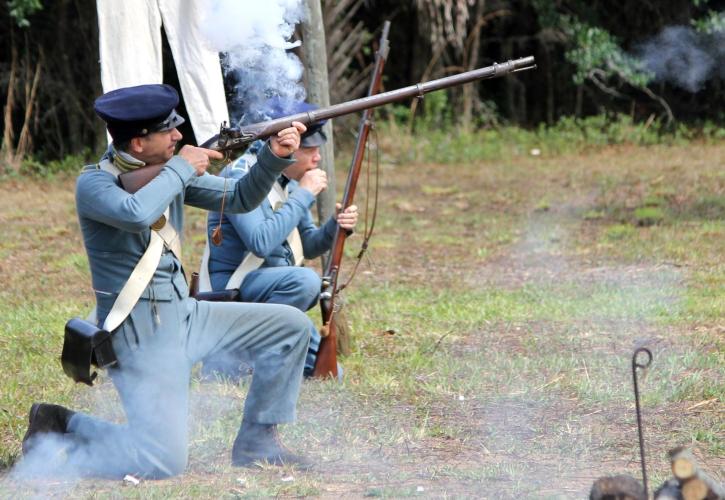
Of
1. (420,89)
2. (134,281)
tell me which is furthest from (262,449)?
(420,89)

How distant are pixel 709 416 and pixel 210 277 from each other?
2830mm

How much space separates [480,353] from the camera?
274 inches

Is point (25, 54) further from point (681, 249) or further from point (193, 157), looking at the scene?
point (193, 157)

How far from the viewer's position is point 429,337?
7.40 metres

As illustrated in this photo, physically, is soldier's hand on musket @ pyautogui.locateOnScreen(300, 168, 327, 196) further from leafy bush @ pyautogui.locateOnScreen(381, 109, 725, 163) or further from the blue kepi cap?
leafy bush @ pyautogui.locateOnScreen(381, 109, 725, 163)

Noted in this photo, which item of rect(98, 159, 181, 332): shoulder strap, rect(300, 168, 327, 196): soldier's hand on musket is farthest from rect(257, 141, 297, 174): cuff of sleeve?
rect(300, 168, 327, 196): soldier's hand on musket

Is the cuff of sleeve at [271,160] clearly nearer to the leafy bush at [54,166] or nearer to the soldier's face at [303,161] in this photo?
the soldier's face at [303,161]

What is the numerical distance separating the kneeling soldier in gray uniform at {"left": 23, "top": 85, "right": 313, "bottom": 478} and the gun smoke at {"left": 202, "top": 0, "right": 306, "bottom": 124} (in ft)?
3.16

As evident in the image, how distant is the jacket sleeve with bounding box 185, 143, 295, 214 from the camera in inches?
203

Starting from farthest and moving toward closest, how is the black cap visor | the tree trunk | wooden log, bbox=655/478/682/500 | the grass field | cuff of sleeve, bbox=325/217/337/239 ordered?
1. the tree trunk
2. cuff of sleeve, bbox=325/217/337/239
3. the black cap visor
4. the grass field
5. wooden log, bbox=655/478/682/500

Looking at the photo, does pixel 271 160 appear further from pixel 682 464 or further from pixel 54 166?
pixel 54 166

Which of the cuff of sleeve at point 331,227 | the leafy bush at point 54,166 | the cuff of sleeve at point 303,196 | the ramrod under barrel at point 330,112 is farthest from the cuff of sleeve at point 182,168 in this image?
the leafy bush at point 54,166

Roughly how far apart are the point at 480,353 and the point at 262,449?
2.27 metres

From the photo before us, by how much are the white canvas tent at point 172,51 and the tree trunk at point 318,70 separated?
669mm
